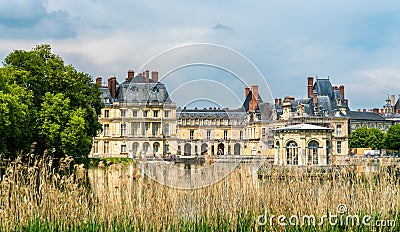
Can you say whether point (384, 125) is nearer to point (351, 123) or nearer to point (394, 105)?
point (351, 123)

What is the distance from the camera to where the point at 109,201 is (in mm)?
8719

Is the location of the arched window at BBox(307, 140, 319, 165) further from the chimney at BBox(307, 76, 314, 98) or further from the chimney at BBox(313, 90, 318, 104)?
the chimney at BBox(307, 76, 314, 98)

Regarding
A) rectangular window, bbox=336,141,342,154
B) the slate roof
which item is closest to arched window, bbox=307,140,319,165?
rectangular window, bbox=336,141,342,154

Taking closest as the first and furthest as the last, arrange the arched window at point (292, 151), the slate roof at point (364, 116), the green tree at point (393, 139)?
the arched window at point (292, 151)
the green tree at point (393, 139)
the slate roof at point (364, 116)

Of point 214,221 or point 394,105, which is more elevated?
point 394,105

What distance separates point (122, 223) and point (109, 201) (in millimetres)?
389

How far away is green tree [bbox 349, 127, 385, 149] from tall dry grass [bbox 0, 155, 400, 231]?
51.8m

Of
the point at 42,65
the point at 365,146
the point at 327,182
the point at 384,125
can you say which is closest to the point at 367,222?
the point at 327,182

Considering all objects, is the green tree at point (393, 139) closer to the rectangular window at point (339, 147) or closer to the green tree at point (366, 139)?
the green tree at point (366, 139)

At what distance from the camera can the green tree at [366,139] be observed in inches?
2325

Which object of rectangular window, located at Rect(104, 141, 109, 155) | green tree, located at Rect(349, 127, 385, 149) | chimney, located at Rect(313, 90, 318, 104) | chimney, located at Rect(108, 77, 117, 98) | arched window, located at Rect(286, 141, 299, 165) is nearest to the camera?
arched window, located at Rect(286, 141, 299, 165)

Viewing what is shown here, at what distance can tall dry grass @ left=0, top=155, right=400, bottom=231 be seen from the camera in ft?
28.0
